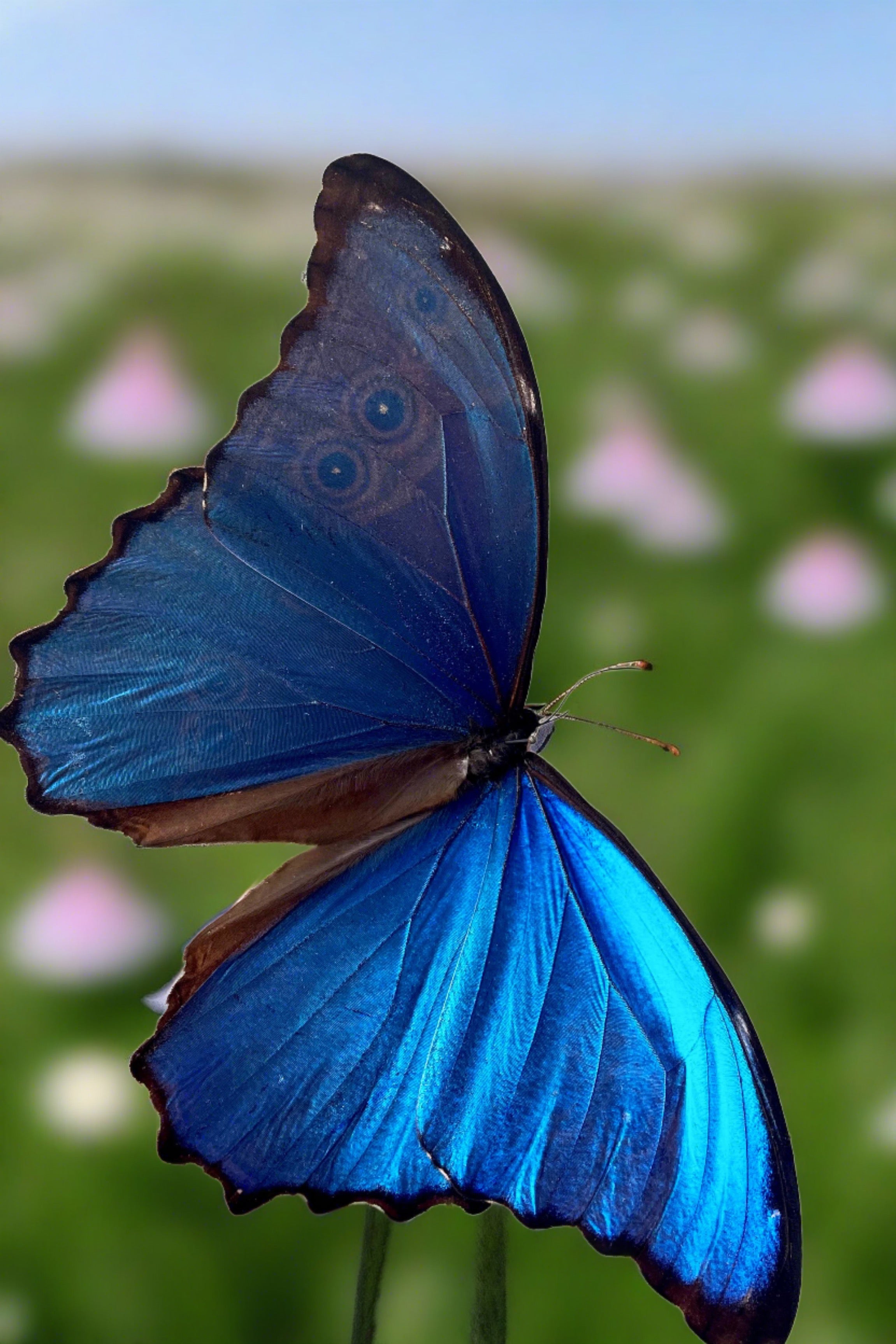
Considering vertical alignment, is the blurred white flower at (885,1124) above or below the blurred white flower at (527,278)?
below

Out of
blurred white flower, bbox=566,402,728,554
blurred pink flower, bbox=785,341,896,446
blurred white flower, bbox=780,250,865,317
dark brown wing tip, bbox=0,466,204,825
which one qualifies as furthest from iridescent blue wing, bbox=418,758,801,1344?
blurred white flower, bbox=780,250,865,317

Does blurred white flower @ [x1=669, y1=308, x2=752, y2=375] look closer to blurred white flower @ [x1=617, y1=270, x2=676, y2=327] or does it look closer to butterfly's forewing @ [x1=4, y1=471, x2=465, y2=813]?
blurred white flower @ [x1=617, y1=270, x2=676, y2=327]

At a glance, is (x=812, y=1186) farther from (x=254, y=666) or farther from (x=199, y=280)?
(x=199, y=280)

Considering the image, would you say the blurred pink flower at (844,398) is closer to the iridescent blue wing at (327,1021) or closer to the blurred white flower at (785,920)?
the blurred white flower at (785,920)

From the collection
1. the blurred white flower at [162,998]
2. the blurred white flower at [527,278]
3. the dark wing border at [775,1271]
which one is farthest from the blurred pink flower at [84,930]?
the blurred white flower at [527,278]

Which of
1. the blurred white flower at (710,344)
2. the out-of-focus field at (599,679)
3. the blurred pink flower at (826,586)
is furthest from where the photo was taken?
the blurred white flower at (710,344)

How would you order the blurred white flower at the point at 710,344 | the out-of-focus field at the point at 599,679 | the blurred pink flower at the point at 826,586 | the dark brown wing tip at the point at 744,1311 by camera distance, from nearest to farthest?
the dark brown wing tip at the point at 744,1311 → the out-of-focus field at the point at 599,679 → the blurred pink flower at the point at 826,586 → the blurred white flower at the point at 710,344

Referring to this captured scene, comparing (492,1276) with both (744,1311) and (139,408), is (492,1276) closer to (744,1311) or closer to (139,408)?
(744,1311)

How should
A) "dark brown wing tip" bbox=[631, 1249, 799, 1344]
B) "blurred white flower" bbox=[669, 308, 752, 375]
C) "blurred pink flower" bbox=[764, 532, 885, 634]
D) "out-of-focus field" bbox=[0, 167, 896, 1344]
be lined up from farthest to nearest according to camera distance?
1. "blurred white flower" bbox=[669, 308, 752, 375]
2. "blurred pink flower" bbox=[764, 532, 885, 634]
3. "out-of-focus field" bbox=[0, 167, 896, 1344]
4. "dark brown wing tip" bbox=[631, 1249, 799, 1344]
